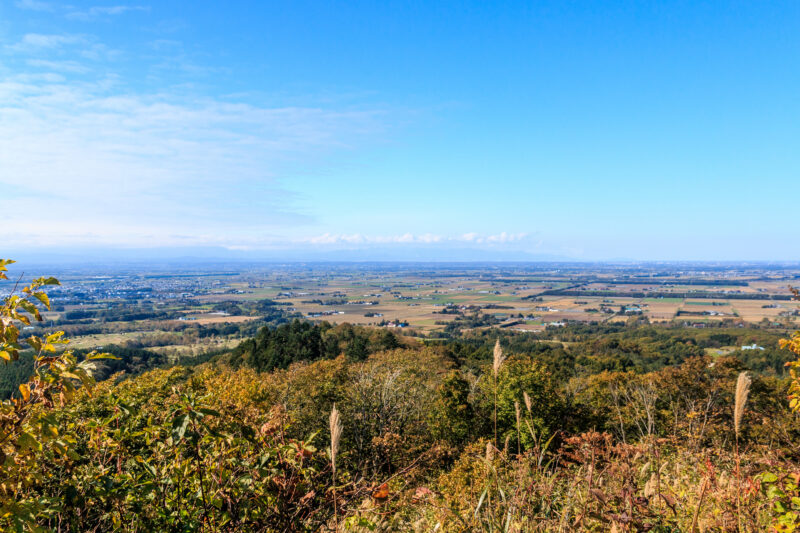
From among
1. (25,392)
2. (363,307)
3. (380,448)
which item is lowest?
(363,307)

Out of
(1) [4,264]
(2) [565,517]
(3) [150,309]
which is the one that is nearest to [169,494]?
(1) [4,264]

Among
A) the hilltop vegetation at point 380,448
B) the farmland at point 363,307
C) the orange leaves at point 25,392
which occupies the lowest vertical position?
the farmland at point 363,307

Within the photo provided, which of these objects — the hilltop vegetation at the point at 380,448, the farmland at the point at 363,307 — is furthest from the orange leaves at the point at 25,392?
the farmland at the point at 363,307

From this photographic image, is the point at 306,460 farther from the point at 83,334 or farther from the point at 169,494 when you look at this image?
the point at 83,334

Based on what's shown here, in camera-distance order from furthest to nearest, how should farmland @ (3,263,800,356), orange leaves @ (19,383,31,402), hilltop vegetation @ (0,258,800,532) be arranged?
farmland @ (3,263,800,356), hilltop vegetation @ (0,258,800,532), orange leaves @ (19,383,31,402)

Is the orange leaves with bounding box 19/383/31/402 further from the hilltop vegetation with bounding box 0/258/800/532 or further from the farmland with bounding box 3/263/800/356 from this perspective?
the farmland with bounding box 3/263/800/356

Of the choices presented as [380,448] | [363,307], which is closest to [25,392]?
[380,448]

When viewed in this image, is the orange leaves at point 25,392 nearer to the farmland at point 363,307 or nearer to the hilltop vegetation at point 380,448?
the hilltop vegetation at point 380,448

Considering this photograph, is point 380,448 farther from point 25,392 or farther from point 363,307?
point 363,307

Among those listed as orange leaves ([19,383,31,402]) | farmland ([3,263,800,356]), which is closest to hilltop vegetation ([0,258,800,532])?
orange leaves ([19,383,31,402])
